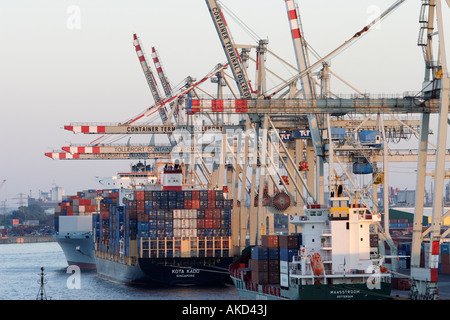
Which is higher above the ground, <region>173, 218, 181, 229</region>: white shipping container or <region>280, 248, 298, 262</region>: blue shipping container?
<region>173, 218, 181, 229</region>: white shipping container

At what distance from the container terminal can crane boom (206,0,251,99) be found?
0.28 feet

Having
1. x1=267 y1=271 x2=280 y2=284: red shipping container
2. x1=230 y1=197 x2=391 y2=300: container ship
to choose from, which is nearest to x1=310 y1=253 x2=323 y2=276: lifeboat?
x1=230 y1=197 x2=391 y2=300: container ship

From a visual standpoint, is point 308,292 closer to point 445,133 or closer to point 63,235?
point 445,133

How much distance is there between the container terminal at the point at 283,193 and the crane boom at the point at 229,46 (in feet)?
0.28

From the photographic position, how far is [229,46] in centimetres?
5953

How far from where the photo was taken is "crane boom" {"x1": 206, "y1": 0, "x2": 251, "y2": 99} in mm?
58812

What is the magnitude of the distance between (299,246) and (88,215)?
6543 centimetres

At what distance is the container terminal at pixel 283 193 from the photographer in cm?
4328

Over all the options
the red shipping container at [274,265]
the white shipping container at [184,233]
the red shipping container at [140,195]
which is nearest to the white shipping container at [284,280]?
the red shipping container at [274,265]

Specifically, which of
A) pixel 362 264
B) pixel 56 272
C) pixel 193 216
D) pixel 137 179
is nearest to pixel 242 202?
pixel 193 216

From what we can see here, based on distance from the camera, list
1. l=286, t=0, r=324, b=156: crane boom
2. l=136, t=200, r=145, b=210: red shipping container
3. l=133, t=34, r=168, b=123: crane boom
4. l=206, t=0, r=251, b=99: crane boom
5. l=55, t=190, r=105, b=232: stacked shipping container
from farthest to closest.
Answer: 1. l=55, t=190, r=105, b=232: stacked shipping container
2. l=133, t=34, r=168, b=123: crane boom
3. l=136, t=200, r=145, b=210: red shipping container
4. l=206, t=0, r=251, b=99: crane boom
5. l=286, t=0, r=324, b=156: crane boom

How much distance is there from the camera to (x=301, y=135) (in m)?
63.9

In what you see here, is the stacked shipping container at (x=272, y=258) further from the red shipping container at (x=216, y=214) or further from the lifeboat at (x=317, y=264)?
the red shipping container at (x=216, y=214)

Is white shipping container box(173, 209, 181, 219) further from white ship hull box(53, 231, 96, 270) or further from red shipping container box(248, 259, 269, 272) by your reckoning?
white ship hull box(53, 231, 96, 270)
